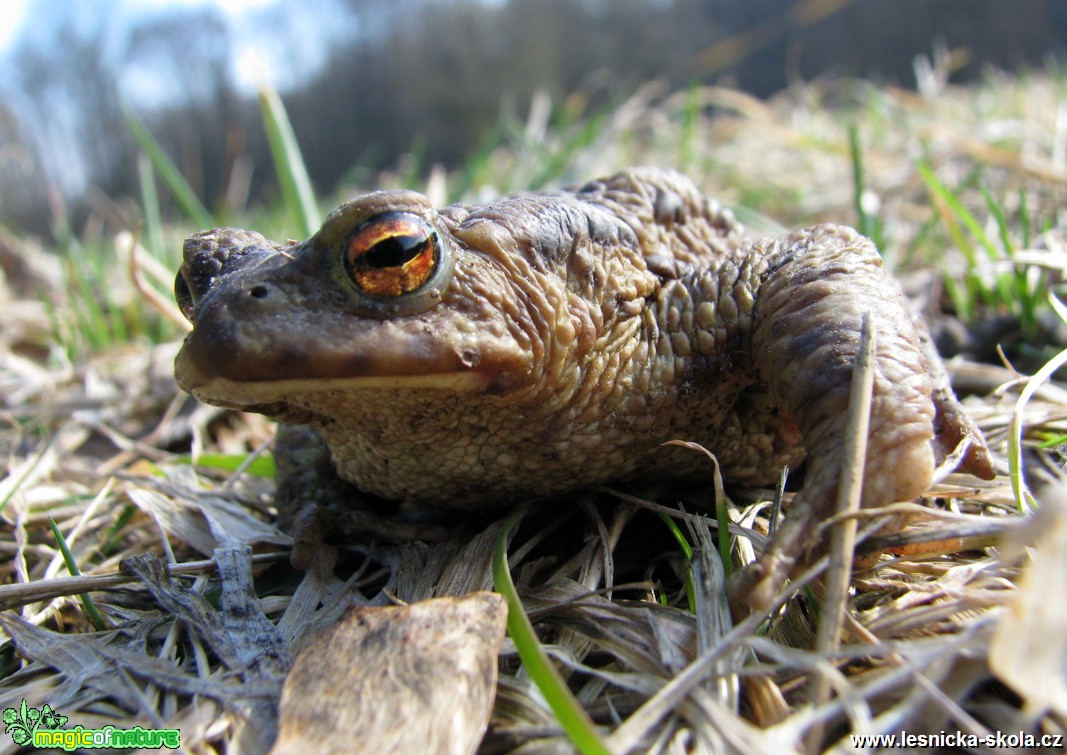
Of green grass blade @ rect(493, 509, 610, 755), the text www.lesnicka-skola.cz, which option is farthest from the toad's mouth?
the text www.lesnicka-skola.cz

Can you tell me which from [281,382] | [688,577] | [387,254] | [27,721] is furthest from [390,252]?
[27,721]

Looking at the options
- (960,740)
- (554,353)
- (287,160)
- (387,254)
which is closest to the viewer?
(960,740)

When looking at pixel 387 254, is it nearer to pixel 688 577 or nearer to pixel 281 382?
pixel 281 382

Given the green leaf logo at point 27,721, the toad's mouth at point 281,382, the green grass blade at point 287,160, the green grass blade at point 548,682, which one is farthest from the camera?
the green grass blade at point 287,160

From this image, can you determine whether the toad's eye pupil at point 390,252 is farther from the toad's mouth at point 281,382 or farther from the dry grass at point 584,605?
the dry grass at point 584,605

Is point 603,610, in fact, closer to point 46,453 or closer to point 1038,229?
point 46,453

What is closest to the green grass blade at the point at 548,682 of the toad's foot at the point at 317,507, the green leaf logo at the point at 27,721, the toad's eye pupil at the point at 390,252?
the toad's foot at the point at 317,507

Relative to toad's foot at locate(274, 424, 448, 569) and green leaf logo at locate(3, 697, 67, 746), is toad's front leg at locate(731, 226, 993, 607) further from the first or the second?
green leaf logo at locate(3, 697, 67, 746)

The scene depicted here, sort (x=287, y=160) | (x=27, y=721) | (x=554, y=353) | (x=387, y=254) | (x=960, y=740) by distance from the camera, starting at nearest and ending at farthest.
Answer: (x=960, y=740) < (x=27, y=721) < (x=387, y=254) < (x=554, y=353) < (x=287, y=160)
